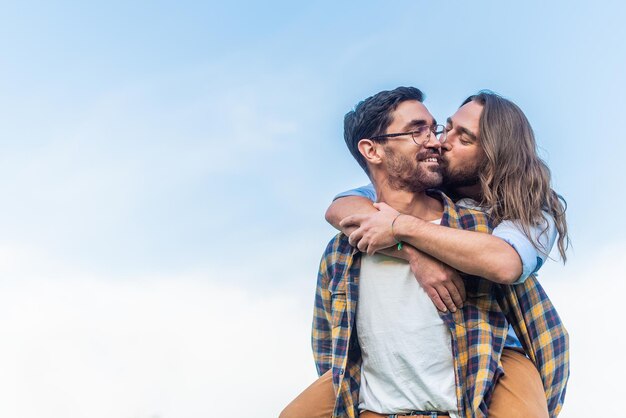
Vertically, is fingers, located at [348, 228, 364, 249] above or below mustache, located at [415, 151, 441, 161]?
below

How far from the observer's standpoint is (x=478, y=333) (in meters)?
4.04

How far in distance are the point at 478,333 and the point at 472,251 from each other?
0.47 meters

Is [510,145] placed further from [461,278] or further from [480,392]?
[480,392]

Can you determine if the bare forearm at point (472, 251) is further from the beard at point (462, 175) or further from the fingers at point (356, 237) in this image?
the beard at point (462, 175)

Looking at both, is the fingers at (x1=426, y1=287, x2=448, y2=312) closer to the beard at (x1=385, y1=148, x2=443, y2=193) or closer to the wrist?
the wrist

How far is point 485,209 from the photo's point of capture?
4.48m

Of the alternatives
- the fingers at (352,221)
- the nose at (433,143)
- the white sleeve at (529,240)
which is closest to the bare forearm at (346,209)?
the fingers at (352,221)

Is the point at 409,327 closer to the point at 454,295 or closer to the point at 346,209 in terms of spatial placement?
the point at 454,295

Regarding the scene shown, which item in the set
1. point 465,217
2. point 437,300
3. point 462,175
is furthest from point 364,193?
point 437,300

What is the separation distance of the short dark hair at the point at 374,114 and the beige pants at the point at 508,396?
1.53 m

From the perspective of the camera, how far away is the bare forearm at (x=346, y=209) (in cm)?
446

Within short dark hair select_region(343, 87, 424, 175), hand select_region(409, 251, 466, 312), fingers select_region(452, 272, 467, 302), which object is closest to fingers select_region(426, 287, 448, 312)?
hand select_region(409, 251, 466, 312)

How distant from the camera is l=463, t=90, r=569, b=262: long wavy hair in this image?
4.40 m

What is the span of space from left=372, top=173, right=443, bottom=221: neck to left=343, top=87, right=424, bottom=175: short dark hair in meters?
0.34
